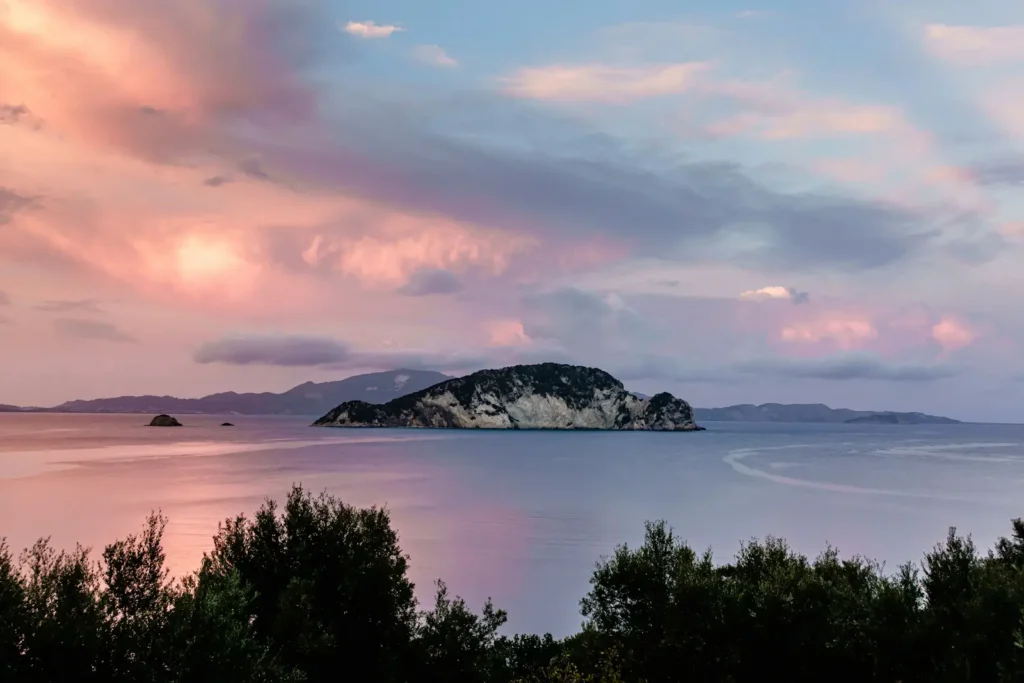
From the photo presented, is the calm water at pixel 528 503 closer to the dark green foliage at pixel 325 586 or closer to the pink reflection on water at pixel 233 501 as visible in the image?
the pink reflection on water at pixel 233 501

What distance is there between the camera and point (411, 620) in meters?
35.0

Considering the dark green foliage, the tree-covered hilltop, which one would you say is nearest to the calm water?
the tree-covered hilltop

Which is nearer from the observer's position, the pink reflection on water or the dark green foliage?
the dark green foliage

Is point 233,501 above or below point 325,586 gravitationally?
below

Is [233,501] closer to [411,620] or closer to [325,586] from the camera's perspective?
[325,586]

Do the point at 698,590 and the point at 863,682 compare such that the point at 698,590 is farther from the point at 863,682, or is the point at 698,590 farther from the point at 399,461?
the point at 399,461

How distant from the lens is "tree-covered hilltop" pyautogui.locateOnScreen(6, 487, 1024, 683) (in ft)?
84.3

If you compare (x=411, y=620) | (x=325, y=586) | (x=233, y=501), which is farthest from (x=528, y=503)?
(x=325, y=586)

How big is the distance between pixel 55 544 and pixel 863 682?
73410mm

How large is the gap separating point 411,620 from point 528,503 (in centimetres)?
7896

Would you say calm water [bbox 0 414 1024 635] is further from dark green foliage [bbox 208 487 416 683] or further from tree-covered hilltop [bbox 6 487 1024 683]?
dark green foliage [bbox 208 487 416 683]

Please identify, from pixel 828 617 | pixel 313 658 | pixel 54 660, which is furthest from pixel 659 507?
pixel 54 660

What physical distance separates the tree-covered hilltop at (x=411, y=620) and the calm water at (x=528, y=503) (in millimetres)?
19693

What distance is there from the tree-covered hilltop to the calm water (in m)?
19.7
